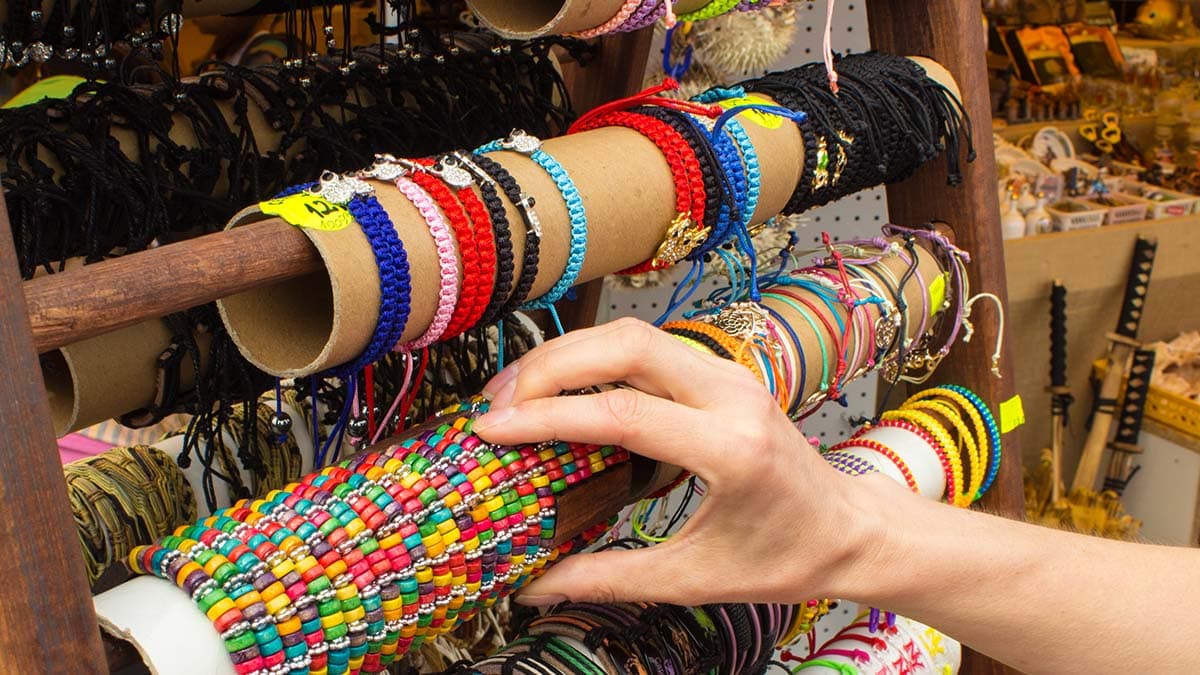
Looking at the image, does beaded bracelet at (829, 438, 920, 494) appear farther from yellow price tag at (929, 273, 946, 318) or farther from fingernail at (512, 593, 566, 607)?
fingernail at (512, 593, 566, 607)

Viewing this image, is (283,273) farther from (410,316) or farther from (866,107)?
(866,107)

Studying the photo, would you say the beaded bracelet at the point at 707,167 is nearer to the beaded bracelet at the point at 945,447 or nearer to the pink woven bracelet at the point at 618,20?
the pink woven bracelet at the point at 618,20

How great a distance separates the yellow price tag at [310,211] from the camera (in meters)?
0.42

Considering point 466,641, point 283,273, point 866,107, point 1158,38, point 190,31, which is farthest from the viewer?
point 1158,38

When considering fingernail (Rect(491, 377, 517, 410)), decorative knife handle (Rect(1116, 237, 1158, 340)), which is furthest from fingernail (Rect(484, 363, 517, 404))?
decorative knife handle (Rect(1116, 237, 1158, 340))

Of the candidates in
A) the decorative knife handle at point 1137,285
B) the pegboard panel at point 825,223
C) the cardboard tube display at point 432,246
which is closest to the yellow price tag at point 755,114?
the cardboard tube display at point 432,246

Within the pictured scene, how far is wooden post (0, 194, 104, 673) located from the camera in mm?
332

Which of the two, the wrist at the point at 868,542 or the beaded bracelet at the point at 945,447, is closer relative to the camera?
the wrist at the point at 868,542

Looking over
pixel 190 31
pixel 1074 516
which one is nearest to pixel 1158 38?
pixel 1074 516

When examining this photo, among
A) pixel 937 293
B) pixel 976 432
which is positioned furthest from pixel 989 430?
pixel 937 293

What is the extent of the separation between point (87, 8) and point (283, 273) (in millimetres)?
214

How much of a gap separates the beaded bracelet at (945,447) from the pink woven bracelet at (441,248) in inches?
19.5

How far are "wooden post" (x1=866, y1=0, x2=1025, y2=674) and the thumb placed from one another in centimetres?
51

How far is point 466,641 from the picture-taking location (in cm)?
85
